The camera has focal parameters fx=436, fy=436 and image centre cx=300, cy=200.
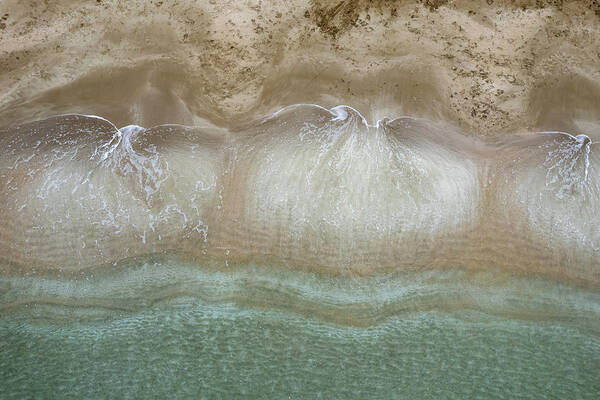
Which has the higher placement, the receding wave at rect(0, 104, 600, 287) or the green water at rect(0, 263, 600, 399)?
the receding wave at rect(0, 104, 600, 287)

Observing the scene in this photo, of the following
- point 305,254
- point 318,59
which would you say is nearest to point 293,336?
point 305,254

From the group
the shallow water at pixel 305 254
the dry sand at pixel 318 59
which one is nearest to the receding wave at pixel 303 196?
the shallow water at pixel 305 254

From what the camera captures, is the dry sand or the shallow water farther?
the dry sand

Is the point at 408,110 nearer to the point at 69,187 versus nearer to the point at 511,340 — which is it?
the point at 511,340

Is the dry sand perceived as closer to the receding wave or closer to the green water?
the receding wave

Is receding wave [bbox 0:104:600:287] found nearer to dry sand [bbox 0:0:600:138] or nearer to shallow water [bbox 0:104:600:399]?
shallow water [bbox 0:104:600:399]

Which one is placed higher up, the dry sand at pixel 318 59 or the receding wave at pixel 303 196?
the dry sand at pixel 318 59

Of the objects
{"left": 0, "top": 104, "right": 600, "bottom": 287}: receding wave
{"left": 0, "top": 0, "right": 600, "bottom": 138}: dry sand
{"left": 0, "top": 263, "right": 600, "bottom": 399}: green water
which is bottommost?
{"left": 0, "top": 263, "right": 600, "bottom": 399}: green water

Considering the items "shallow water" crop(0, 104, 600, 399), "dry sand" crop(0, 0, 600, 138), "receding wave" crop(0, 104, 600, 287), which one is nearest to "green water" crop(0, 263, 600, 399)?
"shallow water" crop(0, 104, 600, 399)

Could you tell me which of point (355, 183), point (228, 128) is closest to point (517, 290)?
point (355, 183)

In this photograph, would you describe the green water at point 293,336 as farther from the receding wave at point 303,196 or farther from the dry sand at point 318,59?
the dry sand at point 318,59
